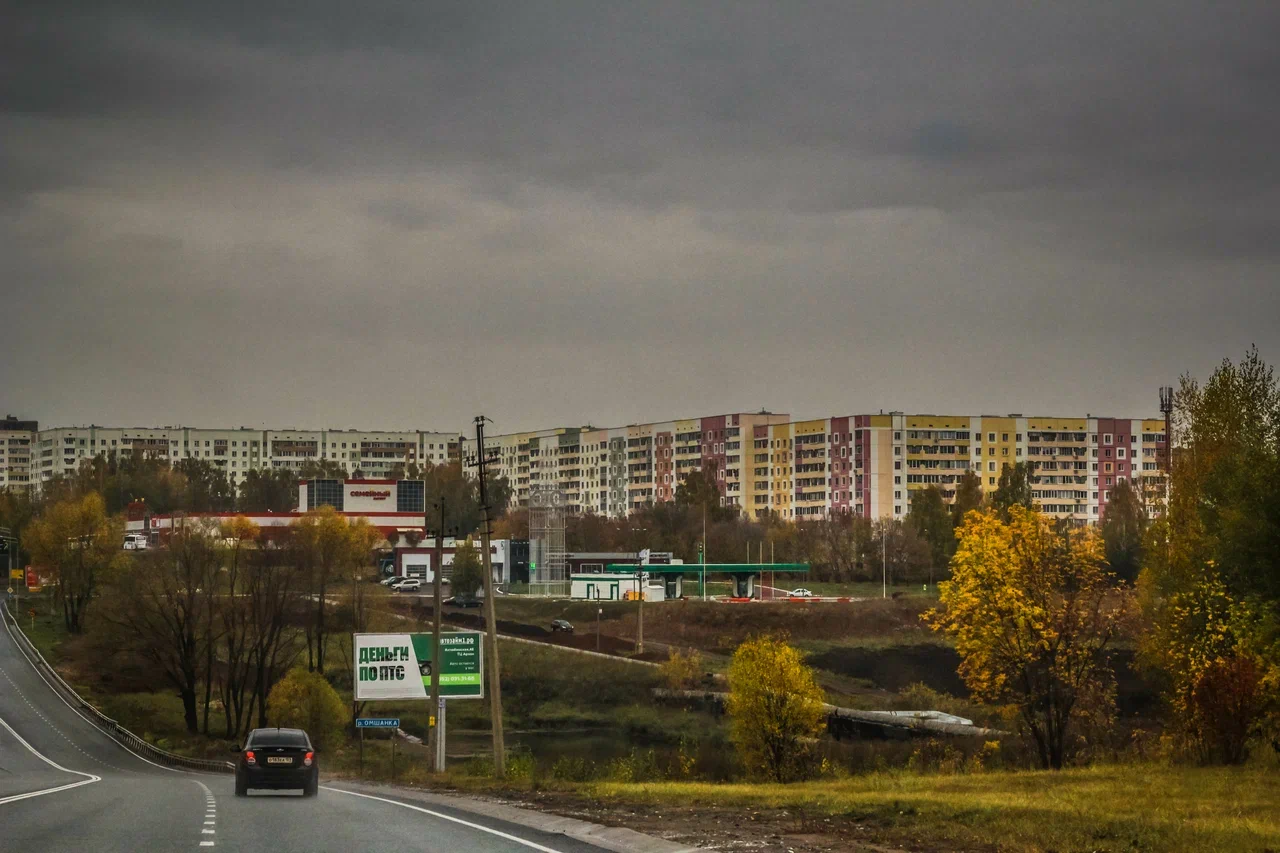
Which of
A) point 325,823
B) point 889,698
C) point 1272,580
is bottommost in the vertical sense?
point 889,698

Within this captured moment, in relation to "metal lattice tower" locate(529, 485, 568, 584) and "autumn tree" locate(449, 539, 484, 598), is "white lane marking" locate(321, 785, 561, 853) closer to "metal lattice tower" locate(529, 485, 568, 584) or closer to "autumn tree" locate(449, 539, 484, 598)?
"metal lattice tower" locate(529, 485, 568, 584)

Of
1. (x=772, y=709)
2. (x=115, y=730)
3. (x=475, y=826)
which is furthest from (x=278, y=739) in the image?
(x=115, y=730)

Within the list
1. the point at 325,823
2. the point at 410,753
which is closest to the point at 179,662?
the point at 410,753

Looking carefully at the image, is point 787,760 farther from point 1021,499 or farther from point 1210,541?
point 1021,499

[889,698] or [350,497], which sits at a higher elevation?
[350,497]

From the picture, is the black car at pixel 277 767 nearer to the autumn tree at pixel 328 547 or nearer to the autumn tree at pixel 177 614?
the autumn tree at pixel 177 614

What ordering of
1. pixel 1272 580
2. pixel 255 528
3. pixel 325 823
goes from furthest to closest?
pixel 255 528 < pixel 1272 580 < pixel 325 823

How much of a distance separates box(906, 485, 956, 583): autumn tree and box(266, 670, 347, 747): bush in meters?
87.4

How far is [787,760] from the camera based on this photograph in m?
56.8

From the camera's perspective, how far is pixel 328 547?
136 meters

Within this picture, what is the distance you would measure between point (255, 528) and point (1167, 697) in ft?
410

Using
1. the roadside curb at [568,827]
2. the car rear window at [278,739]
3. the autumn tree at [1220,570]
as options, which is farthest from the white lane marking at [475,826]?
the autumn tree at [1220,570]

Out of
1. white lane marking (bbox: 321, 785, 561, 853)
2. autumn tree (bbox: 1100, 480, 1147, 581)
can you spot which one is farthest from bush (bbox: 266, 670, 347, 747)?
autumn tree (bbox: 1100, 480, 1147, 581)

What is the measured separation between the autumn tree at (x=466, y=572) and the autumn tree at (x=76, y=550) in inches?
1292
